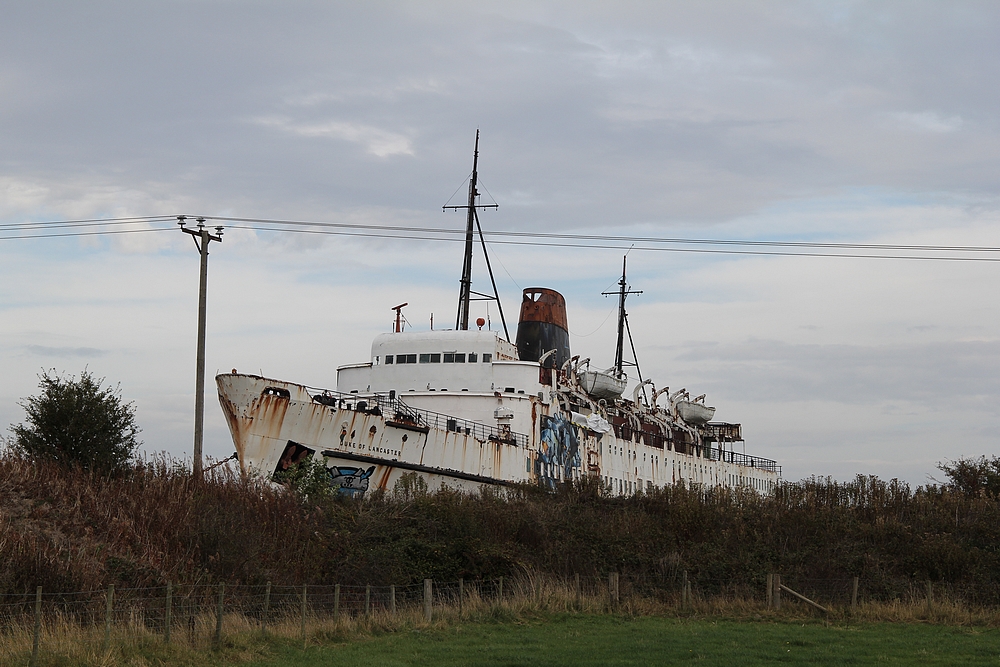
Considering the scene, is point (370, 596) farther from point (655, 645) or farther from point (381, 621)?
point (655, 645)

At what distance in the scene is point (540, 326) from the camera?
4391cm

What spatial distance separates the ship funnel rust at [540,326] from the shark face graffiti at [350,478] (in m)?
15.7

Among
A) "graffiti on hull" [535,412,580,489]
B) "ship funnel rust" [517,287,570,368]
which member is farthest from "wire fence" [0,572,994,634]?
"ship funnel rust" [517,287,570,368]

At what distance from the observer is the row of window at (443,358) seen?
3728 centimetres

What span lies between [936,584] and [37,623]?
21.4 m

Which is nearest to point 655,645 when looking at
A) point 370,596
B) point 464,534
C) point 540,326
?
point 370,596

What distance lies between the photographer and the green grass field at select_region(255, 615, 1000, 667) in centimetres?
1648

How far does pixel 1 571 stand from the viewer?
1727cm

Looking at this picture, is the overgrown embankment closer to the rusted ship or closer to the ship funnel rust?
the rusted ship

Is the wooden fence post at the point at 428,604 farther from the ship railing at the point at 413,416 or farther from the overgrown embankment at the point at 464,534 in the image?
the ship railing at the point at 413,416

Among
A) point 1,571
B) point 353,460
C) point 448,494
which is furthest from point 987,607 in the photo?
point 1,571

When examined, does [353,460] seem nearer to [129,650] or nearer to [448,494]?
[448,494]

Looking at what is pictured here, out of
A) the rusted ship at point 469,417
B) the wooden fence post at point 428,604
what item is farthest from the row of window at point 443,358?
the wooden fence post at point 428,604

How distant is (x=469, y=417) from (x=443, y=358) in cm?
272
